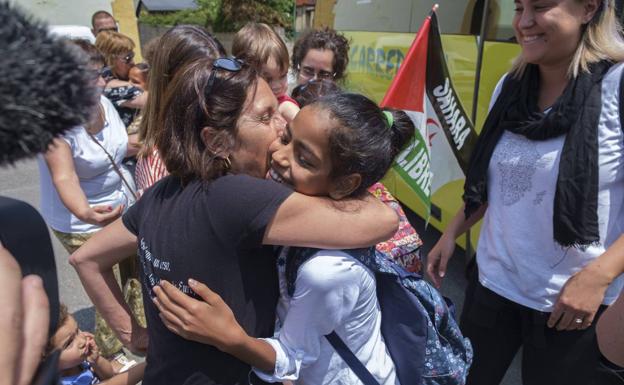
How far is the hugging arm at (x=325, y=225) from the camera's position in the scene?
3.36 feet

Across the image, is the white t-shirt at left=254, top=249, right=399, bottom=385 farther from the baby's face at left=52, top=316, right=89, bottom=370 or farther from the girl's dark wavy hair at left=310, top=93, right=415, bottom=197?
the baby's face at left=52, top=316, right=89, bottom=370

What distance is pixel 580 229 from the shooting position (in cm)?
142

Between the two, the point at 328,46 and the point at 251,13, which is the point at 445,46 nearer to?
the point at 328,46

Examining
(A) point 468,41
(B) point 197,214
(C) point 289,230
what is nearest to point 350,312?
(C) point 289,230

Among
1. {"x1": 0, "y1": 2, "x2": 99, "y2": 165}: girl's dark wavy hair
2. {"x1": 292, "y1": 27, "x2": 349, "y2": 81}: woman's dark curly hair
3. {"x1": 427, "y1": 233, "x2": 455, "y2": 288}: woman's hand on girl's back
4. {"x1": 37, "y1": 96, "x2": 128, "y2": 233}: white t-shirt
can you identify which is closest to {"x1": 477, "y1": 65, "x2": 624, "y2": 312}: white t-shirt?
{"x1": 427, "y1": 233, "x2": 455, "y2": 288}: woman's hand on girl's back

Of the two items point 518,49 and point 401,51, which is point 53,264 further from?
point 401,51

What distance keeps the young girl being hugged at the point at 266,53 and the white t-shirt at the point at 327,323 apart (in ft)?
4.71

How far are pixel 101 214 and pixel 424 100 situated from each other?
5.86 feet

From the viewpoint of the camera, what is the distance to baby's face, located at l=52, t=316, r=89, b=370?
69.5 inches

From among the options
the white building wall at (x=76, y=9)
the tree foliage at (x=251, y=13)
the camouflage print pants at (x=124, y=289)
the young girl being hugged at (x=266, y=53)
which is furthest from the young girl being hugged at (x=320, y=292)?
the tree foliage at (x=251, y=13)

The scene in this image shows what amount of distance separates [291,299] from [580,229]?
919mm

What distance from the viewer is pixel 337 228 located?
1053 millimetres

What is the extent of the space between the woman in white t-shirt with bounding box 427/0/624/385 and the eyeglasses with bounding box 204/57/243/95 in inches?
38.2

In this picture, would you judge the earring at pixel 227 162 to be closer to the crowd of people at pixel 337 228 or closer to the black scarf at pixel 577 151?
the crowd of people at pixel 337 228
